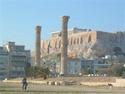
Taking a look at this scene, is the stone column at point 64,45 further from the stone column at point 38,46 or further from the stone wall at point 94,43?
the stone wall at point 94,43

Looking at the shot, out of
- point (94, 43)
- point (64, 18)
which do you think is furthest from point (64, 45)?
point (94, 43)

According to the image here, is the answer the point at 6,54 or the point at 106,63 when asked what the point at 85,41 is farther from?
the point at 6,54

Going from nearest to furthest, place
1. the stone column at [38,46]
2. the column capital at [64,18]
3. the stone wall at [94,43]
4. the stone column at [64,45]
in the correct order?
the stone column at [64,45] < the column capital at [64,18] < the stone column at [38,46] < the stone wall at [94,43]

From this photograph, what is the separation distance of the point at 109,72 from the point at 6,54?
32386 millimetres

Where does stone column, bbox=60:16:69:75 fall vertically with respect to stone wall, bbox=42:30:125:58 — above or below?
below

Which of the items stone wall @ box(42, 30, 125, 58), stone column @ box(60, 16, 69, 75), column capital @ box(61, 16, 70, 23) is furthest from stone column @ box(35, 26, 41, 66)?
stone wall @ box(42, 30, 125, 58)

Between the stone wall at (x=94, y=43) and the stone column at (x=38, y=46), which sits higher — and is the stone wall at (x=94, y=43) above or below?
above

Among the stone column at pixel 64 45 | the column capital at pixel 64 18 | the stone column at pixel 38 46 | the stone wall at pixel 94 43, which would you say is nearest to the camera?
→ the stone column at pixel 64 45

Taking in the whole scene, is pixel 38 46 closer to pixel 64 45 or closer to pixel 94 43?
pixel 64 45

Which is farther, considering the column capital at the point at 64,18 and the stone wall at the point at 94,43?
the stone wall at the point at 94,43

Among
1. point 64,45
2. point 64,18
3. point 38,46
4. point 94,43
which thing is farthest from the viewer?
point 94,43

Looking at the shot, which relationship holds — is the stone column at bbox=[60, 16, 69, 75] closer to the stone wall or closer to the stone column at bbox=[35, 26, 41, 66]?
the stone column at bbox=[35, 26, 41, 66]

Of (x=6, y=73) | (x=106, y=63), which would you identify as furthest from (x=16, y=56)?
(x=106, y=63)

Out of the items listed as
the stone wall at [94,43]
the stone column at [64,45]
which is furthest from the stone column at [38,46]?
the stone wall at [94,43]
